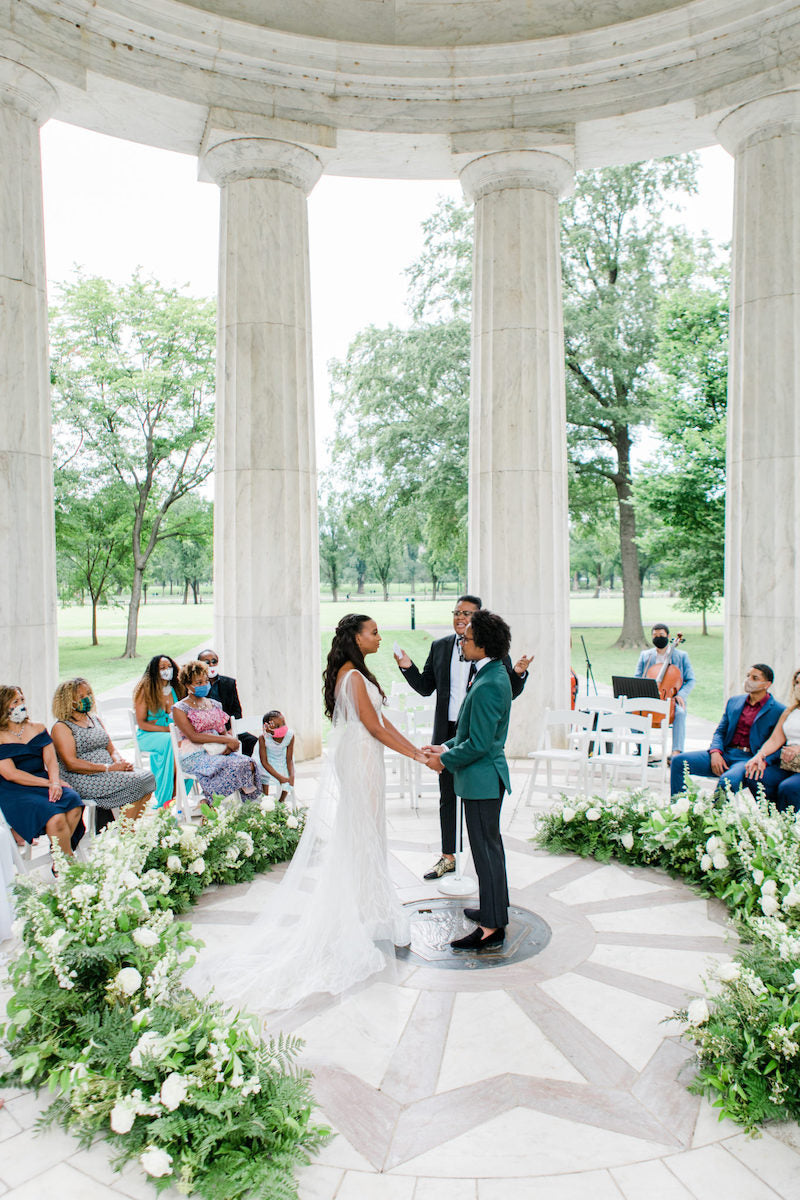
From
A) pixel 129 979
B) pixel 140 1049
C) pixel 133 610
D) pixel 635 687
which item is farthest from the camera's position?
pixel 133 610

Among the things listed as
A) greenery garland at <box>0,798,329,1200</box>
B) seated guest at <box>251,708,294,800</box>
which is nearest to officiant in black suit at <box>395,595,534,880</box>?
seated guest at <box>251,708,294,800</box>

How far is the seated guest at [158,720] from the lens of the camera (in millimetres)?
11156

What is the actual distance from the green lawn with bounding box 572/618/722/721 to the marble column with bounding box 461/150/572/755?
15654 mm

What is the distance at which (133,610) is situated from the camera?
122ft

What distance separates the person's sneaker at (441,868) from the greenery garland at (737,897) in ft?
5.12

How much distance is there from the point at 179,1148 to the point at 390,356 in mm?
34166

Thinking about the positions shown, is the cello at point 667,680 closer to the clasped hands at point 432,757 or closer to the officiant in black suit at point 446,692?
the officiant in black suit at point 446,692

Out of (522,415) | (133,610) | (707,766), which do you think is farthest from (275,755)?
(133,610)

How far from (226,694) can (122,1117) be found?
26.6 ft

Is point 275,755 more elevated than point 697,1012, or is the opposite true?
point 275,755

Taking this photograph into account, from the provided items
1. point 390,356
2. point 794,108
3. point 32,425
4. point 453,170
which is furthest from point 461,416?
point 32,425

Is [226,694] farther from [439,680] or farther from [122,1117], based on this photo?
[122,1117]

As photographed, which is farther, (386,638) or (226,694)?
(386,638)

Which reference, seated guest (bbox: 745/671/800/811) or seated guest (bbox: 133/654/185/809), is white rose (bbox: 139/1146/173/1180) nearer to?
seated guest (bbox: 133/654/185/809)
